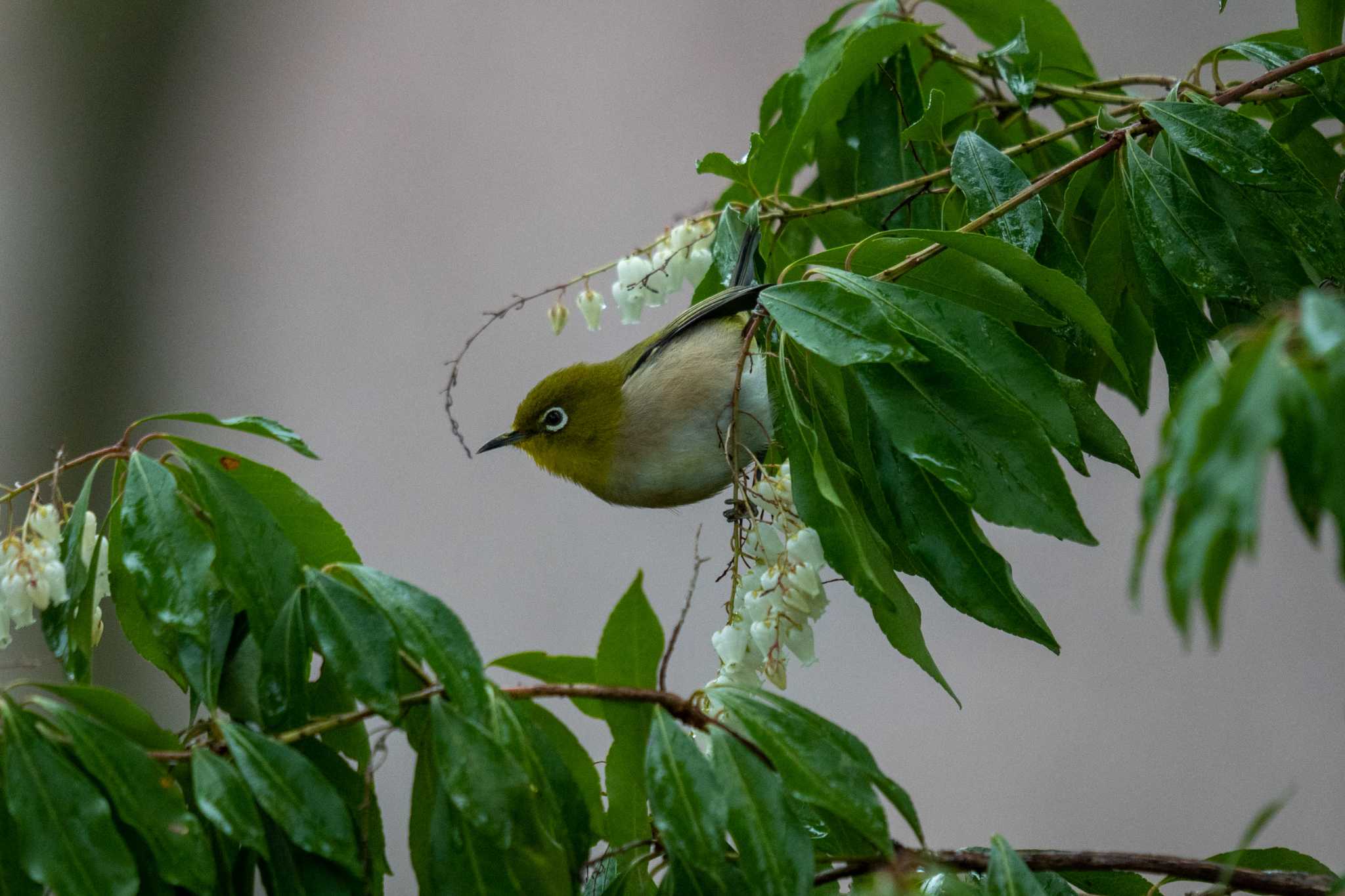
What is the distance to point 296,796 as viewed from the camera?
2.06 ft

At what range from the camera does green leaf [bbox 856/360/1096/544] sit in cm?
67

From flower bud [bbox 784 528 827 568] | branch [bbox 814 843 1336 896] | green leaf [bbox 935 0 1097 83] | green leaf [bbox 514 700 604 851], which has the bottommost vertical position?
branch [bbox 814 843 1336 896]

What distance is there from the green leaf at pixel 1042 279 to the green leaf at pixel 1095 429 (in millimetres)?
50

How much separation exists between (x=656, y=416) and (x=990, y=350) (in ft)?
2.01

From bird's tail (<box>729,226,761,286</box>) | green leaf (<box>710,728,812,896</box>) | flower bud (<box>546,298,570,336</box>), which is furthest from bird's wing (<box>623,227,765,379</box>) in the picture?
green leaf (<box>710,728,812,896</box>)

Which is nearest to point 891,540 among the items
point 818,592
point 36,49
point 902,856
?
point 818,592

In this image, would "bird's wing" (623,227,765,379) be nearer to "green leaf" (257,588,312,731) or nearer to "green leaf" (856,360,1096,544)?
"green leaf" (856,360,1096,544)

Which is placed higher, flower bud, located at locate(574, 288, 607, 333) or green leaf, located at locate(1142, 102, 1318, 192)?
green leaf, located at locate(1142, 102, 1318, 192)

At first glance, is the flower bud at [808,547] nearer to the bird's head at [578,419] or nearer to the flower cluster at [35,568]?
the flower cluster at [35,568]

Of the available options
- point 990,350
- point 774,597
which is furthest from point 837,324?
point 774,597

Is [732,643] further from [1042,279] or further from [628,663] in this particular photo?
[1042,279]

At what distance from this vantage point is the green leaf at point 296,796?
620mm

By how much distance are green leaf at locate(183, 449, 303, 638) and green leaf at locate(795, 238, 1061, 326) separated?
0.40m

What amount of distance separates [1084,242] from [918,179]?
0.25 meters
